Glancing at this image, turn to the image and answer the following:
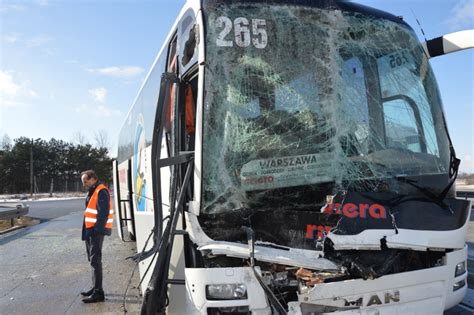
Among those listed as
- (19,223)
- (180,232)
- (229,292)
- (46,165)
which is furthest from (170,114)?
(46,165)

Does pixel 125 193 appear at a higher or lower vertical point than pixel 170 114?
lower

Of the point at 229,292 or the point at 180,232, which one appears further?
the point at 180,232

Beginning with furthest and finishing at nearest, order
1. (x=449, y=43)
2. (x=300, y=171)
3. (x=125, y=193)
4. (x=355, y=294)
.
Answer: (x=125, y=193) → (x=449, y=43) → (x=300, y=171) → (x=355, y=294)

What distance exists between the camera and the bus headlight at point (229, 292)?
313 centimetres

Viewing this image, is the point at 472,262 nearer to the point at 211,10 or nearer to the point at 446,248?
the point at 446,248

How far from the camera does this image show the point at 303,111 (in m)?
3.70

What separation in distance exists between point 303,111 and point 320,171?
538 millimetres

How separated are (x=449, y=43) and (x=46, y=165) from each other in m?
64.5

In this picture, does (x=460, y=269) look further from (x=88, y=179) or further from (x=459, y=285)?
(x=88, y=179)

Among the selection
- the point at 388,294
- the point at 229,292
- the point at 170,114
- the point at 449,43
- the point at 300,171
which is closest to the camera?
the point at 229,292

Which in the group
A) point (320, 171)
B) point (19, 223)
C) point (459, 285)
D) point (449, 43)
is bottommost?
point (19, 223)

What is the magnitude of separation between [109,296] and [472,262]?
6.35 m

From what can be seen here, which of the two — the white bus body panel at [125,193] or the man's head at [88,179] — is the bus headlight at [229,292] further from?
the white bus body panel at [125,193]

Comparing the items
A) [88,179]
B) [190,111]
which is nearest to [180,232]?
[190,111]
